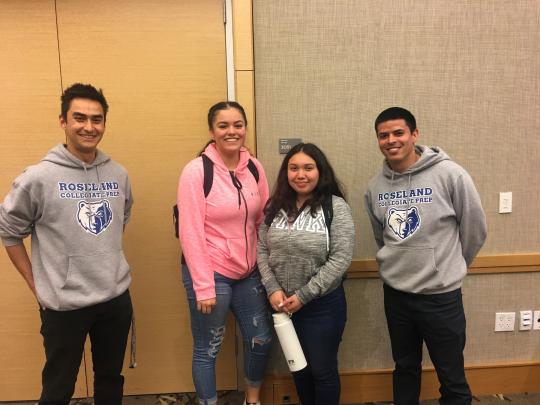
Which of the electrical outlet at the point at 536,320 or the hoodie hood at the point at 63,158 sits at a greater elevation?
the hoodie hood at the point at 63,158

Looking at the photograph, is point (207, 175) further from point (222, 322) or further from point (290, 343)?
point (290, 343)

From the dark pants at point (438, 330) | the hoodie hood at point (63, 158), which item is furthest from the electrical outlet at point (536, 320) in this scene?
the hoodie hood at point (63, 158)

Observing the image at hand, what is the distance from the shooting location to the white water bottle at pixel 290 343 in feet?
5.10

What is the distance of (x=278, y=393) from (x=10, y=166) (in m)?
1.96

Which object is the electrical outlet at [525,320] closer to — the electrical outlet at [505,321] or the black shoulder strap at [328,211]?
the electrical outlet at [505,321]

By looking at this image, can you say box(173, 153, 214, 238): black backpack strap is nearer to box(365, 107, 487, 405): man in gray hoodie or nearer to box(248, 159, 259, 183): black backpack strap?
box(248, 159, 259, 183): black backpack strap

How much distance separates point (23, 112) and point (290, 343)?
1.83 meters

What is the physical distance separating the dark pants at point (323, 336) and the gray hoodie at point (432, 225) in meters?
0.29

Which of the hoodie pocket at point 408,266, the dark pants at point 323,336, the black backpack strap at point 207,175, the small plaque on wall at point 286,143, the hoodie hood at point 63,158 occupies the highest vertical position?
the small plaque on wall at point 286,143

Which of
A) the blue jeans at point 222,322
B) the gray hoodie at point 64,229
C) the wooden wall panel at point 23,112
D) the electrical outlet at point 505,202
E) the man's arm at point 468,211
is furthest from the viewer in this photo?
the electrical outlet at point 505,202

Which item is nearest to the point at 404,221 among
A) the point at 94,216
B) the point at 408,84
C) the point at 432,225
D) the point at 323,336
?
the point at 432,225

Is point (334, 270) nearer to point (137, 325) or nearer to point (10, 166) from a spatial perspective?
point (137, 325)

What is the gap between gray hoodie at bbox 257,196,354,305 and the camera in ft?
5.04

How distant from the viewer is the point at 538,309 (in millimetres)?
2160
